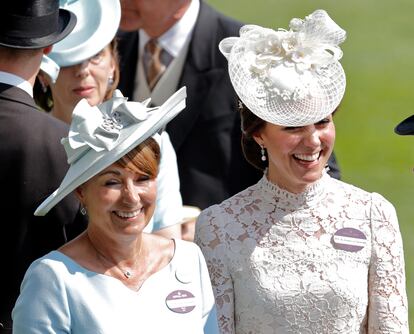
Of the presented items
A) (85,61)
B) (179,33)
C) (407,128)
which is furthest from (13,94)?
(179,33)

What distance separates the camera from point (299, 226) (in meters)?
6.48

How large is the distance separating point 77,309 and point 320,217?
1185 millimetres

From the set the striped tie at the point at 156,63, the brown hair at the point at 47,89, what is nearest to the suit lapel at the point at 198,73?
the striped tie at the point at 156,63

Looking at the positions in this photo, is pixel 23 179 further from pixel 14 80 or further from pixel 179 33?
pixel 179 33

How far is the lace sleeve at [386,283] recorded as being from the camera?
636cm

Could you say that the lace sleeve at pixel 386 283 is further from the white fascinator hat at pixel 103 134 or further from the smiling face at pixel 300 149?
the white fascinator hat at pixel 103 134

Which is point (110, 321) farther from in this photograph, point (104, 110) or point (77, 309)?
point (104, 110)

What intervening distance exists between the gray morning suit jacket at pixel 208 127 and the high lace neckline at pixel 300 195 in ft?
5.83

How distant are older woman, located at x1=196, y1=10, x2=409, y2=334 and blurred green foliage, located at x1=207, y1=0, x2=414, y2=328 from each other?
4198 millimetres

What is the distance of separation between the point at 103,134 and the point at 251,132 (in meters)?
0.85

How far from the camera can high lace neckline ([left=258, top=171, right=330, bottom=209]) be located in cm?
650

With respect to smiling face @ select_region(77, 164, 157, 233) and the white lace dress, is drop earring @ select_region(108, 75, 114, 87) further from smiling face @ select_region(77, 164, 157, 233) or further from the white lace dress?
smiling face @ select_region(77, 164, 157, 233)

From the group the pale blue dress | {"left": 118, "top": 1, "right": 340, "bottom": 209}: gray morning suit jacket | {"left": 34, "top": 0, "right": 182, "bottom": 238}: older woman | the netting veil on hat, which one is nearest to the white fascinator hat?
the pale blue dress

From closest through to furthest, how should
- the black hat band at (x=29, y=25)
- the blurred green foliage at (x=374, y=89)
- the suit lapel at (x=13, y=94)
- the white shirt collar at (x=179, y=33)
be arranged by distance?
the suit lapel at (x=13, y=94), the black hat band at (x=29, y=25), the white shirt collar at (x=179, y=33), the blurred green foliage at (x=374, y=89)
